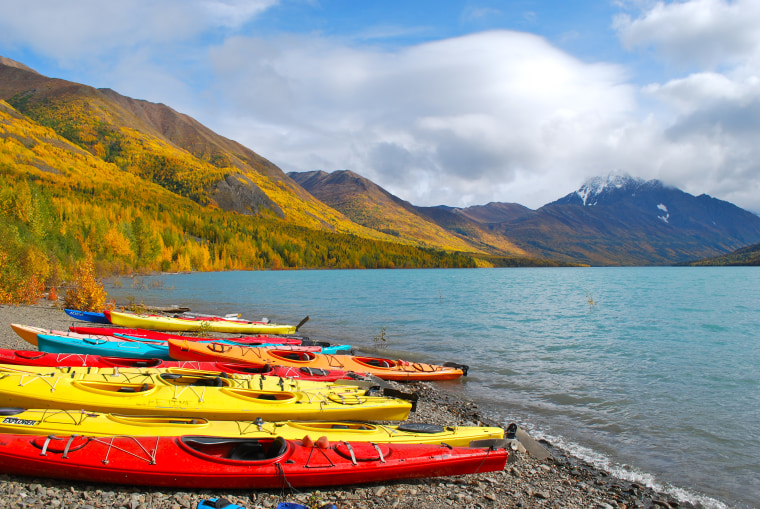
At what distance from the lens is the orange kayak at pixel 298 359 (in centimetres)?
1523

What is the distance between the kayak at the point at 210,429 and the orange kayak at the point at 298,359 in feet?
22.5

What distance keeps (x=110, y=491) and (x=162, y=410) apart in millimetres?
2492

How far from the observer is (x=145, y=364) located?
12.5 m

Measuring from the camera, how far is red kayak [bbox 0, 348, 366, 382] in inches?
450

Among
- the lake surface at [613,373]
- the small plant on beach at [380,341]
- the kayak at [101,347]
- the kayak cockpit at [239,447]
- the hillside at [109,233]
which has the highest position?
the hillside at [109,233]

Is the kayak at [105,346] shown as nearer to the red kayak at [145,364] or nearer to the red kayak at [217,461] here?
the red kayak at [145,364]

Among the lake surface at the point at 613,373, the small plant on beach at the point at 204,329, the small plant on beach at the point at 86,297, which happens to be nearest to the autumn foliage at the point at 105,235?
the small plant on beach at the point at 86,297

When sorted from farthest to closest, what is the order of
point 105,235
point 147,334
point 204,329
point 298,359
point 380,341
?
point 105,235 → point 380,341 → point 204,329 → point 147,334 → point 298,359

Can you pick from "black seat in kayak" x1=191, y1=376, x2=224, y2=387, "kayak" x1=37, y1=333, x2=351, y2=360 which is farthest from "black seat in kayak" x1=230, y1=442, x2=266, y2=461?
"kayak" x1=37, y1=333, x2=351, y2=360

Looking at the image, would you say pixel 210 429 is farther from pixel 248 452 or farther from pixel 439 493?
pixel 439 493

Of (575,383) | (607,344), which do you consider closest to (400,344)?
(575,383)

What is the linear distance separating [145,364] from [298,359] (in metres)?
5.20

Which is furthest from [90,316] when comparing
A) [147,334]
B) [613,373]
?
[613,373]

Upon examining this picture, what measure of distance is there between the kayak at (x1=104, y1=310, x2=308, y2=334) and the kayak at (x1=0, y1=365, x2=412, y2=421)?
13.6m
